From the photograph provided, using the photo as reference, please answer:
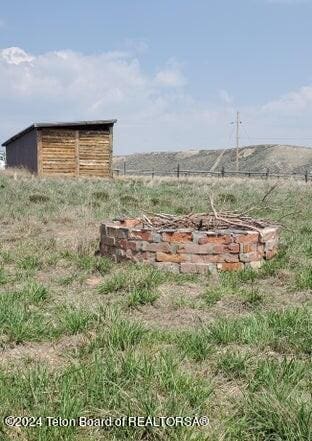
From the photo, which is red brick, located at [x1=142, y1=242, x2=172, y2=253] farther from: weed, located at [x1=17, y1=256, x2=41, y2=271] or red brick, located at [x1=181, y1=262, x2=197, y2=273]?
weed, located at [x1=17, y1=256, x2=41, y2=271]

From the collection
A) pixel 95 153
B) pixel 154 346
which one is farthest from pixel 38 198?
pixel 95 153

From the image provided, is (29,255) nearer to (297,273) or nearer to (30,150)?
(297,273)

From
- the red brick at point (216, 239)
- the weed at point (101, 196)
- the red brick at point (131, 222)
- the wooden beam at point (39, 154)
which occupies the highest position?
the wooden beam at point (39, 154)

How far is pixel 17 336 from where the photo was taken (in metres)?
3.79

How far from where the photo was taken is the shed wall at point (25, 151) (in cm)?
2943

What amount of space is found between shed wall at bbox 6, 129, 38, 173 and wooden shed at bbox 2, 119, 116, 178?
1.49ft

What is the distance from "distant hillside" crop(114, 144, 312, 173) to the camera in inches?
2904

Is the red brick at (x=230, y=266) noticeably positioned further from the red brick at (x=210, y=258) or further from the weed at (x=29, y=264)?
the weed at (x=29, y=264)

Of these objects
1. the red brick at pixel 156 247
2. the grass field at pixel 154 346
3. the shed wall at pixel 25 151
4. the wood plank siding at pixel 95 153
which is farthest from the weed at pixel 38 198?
the shed wall at pixel 25 151

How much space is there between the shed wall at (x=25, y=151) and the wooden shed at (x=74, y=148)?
0.45 meters

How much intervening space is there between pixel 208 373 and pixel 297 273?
3.07m

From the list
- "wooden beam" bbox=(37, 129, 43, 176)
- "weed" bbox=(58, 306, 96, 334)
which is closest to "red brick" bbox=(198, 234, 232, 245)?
"weed" bbox=(58, 306, 96, 334)

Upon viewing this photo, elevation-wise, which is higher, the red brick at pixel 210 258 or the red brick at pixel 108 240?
the red brick at pixel 108 240

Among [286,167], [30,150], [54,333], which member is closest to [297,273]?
[54,333]
